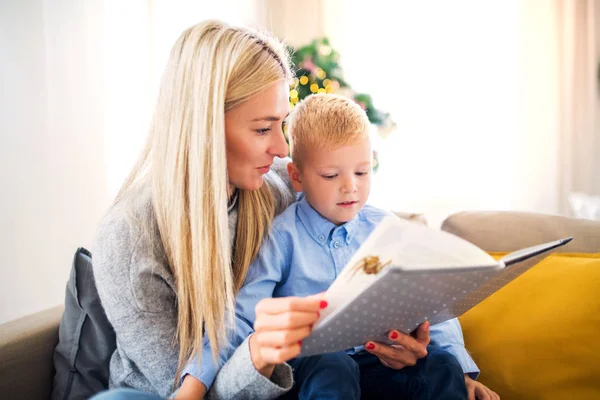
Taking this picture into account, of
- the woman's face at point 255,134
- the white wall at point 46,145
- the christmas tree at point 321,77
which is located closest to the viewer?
the woman's face at point 255,134

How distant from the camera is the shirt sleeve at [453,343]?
1.29 m

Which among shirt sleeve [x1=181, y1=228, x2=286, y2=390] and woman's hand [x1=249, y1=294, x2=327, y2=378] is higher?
woman's hand [x1=249, y1=294, x2=327, y2=378]

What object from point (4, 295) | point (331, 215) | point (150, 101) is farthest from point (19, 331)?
point (150, 101)

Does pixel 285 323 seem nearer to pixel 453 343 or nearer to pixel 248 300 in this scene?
pixel 248 300

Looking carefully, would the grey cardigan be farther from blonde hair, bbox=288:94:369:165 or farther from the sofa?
blonde hair, bbox=288:94:369:165

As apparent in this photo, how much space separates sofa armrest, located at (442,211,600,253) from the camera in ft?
5.60

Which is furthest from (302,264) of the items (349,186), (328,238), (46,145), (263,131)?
(46,145)

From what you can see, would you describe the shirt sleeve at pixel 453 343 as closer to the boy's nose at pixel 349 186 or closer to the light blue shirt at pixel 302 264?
the light blue shirt at pixel 302 264

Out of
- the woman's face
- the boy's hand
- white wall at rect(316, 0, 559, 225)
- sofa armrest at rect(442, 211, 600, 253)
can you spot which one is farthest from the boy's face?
white wall at rect(316, 0, 559, 225)

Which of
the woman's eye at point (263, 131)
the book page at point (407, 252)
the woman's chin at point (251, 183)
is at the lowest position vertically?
the book page at point (407, 252)

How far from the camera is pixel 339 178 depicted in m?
1.37

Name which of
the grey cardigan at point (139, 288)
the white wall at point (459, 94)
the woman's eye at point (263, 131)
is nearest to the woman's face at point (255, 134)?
the woman's eye at point (263, 131)

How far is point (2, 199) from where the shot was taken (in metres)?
1.94

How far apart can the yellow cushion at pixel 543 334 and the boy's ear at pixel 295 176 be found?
1.86 ft
